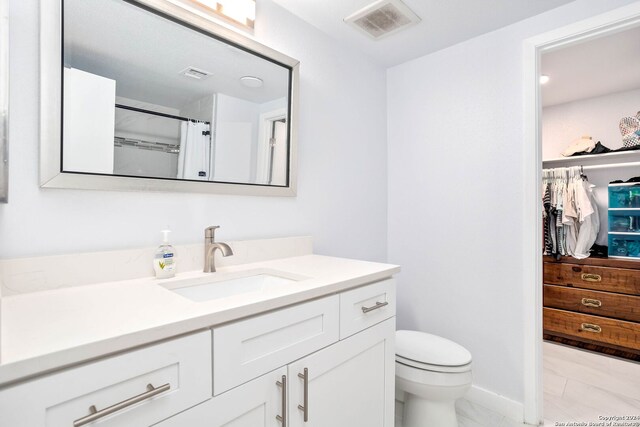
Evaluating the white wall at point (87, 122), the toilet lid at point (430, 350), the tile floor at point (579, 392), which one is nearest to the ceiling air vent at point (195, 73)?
the white wall at point (87, 122)

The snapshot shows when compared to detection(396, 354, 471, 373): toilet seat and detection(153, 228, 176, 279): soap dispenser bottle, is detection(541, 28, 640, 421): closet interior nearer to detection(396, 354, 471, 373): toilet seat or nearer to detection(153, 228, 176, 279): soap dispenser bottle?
detection(396, 354, 471, 373): toilet seat

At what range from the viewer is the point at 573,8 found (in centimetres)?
164

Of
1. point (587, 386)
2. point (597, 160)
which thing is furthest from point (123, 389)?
point (597, 160)

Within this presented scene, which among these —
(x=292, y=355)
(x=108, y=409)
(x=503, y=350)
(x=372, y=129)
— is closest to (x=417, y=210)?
(x=372, y=129)

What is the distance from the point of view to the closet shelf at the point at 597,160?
Answer: 2895 millimetres

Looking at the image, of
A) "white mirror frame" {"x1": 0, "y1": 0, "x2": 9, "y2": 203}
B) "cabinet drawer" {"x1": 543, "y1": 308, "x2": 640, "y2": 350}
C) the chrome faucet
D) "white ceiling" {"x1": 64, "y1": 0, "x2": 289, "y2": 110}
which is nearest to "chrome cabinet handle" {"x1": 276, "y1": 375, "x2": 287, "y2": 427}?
the chrome faucet

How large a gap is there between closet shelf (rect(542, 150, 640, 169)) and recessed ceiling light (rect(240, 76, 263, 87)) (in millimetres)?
3038

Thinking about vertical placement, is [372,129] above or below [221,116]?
above

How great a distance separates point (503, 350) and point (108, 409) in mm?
1938

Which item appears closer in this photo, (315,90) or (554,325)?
(315,90)

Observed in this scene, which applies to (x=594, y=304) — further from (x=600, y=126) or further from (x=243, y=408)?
(x=243, y=408)

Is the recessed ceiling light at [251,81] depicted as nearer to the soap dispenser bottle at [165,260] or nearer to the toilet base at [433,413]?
the soap dispenser bottle at [165,260]

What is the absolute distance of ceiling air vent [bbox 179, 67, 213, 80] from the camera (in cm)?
130

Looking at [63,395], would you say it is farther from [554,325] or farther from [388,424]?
[554,325]
